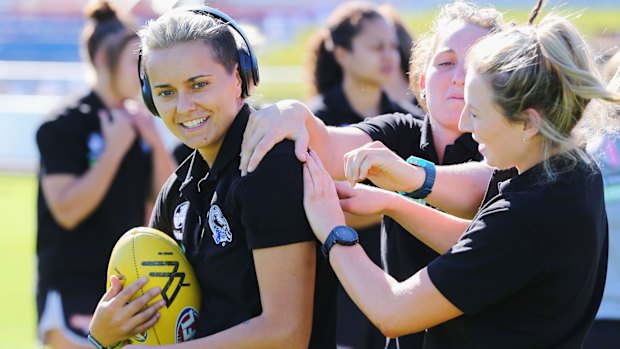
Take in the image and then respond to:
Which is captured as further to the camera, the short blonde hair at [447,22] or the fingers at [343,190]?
the short blonde hair at [447,22]

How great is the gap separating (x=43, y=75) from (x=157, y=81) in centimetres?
1851

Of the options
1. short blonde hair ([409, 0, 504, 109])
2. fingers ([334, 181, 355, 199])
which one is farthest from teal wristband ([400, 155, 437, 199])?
short blonde hair ([409, 0, 504, 109])

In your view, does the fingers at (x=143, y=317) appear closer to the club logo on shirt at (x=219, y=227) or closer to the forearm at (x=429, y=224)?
the club logo on shirt at (x=219, y=227)

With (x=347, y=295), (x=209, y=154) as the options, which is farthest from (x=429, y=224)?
(x=347, y=295)

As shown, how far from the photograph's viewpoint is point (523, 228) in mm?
2322

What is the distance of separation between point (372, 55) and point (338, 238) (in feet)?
12.3

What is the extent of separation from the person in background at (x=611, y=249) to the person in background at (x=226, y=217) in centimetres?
113

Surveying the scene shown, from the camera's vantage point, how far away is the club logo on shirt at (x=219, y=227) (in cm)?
267

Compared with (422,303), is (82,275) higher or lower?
lower

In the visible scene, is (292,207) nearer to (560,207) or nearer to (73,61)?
(560,207)

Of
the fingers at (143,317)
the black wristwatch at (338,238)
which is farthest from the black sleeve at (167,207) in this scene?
the black wristwatch at (338,238)

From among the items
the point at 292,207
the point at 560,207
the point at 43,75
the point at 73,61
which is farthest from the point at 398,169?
the point at 73,61

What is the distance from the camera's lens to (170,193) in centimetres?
305

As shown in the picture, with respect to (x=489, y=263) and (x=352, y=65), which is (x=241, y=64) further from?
(x=352, y=65)
